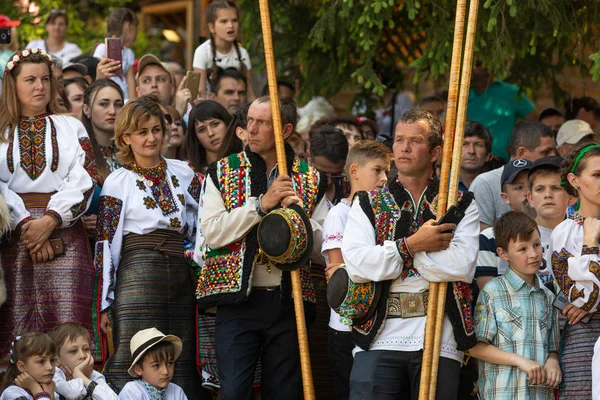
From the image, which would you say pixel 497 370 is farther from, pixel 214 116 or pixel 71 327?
pixel 214 116

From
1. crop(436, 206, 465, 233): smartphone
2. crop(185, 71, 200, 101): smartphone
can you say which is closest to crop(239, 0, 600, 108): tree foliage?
crop(185, 71, 200, 101): smartphone

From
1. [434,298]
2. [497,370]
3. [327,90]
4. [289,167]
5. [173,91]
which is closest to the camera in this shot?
[434,298]

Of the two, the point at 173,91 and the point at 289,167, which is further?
the point at 173,91

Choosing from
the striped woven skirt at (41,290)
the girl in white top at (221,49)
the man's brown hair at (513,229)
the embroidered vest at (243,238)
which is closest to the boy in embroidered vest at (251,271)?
the embroidered vest at (243,238)

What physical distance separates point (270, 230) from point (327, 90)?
174 inches

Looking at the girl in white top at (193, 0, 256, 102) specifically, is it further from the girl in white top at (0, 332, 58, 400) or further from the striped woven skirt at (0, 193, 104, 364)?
the girl in white top at (0, 332, 58, 400)

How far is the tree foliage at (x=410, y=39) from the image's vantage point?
862 centimetres

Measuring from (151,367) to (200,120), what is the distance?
2.18m

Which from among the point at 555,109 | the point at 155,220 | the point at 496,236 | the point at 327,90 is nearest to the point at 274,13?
the point at 327,90

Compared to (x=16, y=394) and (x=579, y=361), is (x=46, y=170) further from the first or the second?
(x=579, y=361)

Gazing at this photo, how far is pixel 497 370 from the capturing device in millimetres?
6336

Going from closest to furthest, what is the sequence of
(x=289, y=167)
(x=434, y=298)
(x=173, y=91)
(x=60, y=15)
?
(x=434, y=298) → (x=289, y=167) → (x=173, y=91) → (x=60, y=15)

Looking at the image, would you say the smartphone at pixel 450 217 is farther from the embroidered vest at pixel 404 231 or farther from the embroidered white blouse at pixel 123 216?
the embroidered white blouse at pixel 123 216

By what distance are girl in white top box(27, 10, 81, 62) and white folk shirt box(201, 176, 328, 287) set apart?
547 cm
